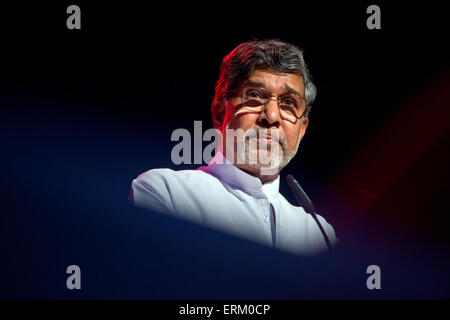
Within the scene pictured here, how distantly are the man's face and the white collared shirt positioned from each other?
7 cm

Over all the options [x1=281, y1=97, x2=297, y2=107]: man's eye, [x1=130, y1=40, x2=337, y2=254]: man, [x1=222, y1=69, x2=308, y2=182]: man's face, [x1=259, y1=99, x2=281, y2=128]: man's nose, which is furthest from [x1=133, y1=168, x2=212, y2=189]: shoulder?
[x1=281, y1=97, x2=297, y2=107]: man's eye

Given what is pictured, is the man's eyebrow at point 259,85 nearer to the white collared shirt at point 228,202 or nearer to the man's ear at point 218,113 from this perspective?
the man's ear at point 218,113

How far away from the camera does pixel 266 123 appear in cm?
243

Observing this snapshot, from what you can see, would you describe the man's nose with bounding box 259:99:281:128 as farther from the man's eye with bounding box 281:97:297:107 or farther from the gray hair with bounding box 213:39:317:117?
the gray hair with bounding box 213:39:317:117

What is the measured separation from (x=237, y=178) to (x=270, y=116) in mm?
329

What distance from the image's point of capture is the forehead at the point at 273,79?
2469 mm

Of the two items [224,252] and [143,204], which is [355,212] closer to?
[224,252]

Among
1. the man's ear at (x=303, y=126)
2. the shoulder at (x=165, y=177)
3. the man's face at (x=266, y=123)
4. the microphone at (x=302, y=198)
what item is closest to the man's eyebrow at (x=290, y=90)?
the man's face at (x=266, y=123)

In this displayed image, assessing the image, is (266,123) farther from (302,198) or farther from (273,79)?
(302,198)

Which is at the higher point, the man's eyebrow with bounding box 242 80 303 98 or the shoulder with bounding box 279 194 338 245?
the man's eyebrow with bounding box 242 80 303 98

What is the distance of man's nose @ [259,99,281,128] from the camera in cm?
241

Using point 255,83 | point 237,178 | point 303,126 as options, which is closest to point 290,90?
point 255,83

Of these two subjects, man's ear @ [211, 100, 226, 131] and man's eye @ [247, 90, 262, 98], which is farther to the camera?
man's ear @ [211, 100, 226, 131]

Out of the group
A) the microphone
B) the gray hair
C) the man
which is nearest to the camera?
the microphone
